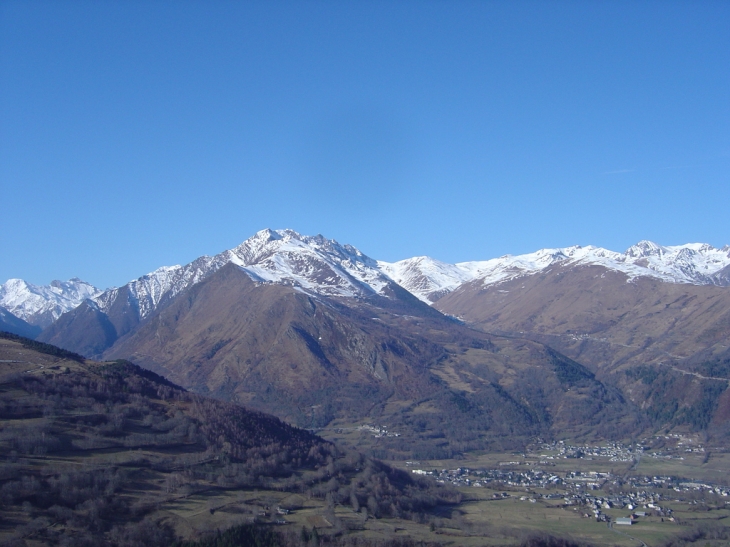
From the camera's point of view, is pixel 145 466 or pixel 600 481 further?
pixel 600 481

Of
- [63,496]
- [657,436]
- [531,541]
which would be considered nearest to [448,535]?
[531,541]

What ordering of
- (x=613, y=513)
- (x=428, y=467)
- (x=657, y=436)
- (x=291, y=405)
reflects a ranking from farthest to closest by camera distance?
(x=291, y=405) → (x=657, y=436) → (x=428, y=467) → (x=613, y=513)

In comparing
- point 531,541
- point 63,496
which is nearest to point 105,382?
point 63,496

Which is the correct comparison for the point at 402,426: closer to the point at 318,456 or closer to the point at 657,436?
the point at 657,436

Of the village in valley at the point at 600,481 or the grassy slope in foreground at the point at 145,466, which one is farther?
the village in valley at the point at 600,481

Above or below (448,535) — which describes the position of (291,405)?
above

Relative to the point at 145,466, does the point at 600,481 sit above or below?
below

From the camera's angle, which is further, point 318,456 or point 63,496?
point 318,456

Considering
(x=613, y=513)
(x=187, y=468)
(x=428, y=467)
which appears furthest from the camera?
(x=428, y=467)

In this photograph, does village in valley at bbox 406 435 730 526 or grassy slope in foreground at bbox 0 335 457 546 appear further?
village in valley at bbox 406 435 730 526

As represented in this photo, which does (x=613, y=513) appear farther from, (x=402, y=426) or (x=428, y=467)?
(x=402, y=426)
